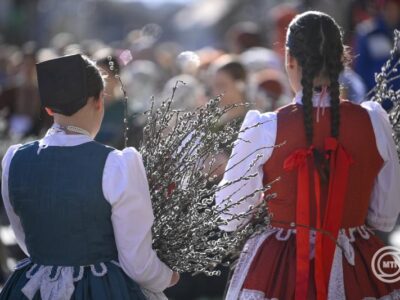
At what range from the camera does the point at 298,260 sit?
3.57 metres

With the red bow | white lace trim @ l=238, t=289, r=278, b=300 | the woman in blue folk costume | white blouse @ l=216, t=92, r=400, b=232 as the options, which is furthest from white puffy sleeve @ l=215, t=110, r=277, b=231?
the woman in blue folk costume

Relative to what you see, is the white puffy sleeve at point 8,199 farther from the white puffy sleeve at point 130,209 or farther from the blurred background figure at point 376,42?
the blurred background figure at point 376,42

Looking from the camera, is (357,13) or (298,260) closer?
(298,260)

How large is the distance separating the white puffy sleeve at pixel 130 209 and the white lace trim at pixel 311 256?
1.51ft

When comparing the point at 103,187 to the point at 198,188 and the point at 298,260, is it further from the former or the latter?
the point at 298,260

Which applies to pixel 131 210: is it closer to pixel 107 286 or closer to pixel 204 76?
pixel 107 286

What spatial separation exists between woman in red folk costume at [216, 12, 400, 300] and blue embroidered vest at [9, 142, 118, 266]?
0.55 meters

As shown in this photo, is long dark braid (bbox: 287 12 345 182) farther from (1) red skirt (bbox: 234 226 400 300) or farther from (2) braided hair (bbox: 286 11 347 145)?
(1) red skirt (bbox: 234 226 400 300)

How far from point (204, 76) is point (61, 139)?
4026 millimetres

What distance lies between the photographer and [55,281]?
3357 millimetres

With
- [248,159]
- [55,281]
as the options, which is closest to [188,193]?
[248,159]

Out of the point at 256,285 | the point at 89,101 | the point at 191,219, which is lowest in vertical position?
the point at 256,285

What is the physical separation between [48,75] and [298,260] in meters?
1.12

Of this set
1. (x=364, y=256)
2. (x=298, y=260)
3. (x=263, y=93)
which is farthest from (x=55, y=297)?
(x=263, y=93)
